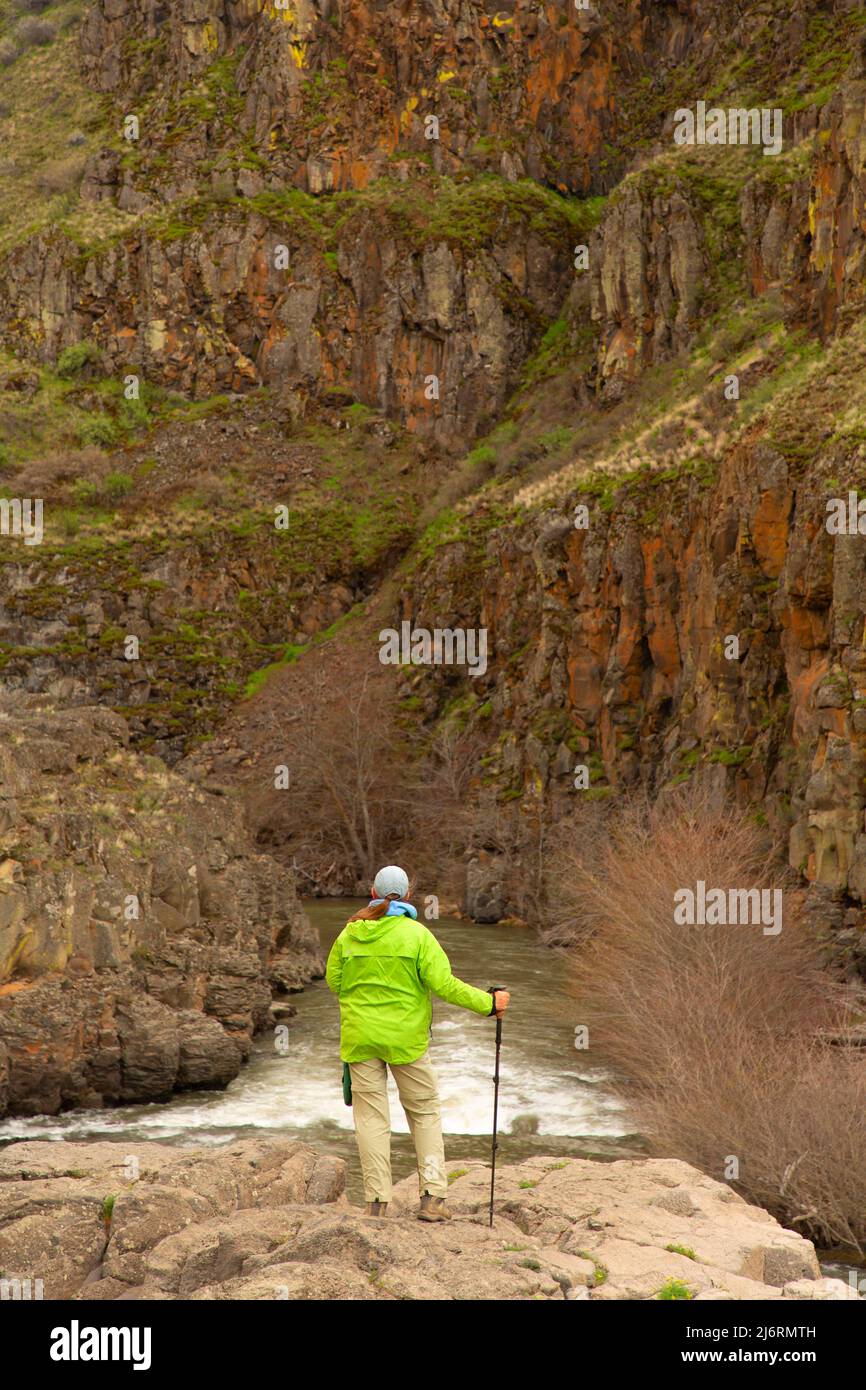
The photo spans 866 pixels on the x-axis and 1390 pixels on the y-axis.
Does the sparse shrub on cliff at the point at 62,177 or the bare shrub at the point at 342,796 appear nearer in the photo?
the bare shrub at the point at 342,796

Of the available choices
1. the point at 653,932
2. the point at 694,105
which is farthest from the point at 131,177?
the point at 653,932

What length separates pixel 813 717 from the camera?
27859 mm

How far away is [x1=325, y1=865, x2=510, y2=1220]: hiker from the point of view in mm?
10266

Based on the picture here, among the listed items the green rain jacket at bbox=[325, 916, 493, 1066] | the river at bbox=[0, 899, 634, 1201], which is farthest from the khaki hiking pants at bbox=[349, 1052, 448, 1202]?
the river at bbox=[0, 899, 634, 1201]

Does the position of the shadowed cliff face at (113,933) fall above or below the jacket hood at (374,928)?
below

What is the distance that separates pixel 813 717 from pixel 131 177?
6888 cm

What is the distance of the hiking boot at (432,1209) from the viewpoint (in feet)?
33.8

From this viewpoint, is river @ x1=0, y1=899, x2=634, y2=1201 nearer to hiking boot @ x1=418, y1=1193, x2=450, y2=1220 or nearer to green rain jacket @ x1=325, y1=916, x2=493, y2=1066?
hiking boot @ x1=418, y1=1193, x2=450, y2=1220

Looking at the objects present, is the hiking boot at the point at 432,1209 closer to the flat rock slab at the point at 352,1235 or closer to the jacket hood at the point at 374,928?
the flat rock slab at the point at 352,1235

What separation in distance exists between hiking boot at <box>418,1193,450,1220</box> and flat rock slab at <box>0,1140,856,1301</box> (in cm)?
12

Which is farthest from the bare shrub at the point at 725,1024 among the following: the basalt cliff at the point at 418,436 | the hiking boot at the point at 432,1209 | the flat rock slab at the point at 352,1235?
the hiking boot at the point at 432,1209

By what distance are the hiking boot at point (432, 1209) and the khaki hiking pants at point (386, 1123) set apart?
42mm

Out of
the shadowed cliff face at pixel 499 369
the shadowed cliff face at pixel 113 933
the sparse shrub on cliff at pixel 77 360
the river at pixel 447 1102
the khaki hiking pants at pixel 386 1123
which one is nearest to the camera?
the khaki hiking pants at pixel 386 1123

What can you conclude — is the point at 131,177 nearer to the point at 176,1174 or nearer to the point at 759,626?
the point at 759,626
